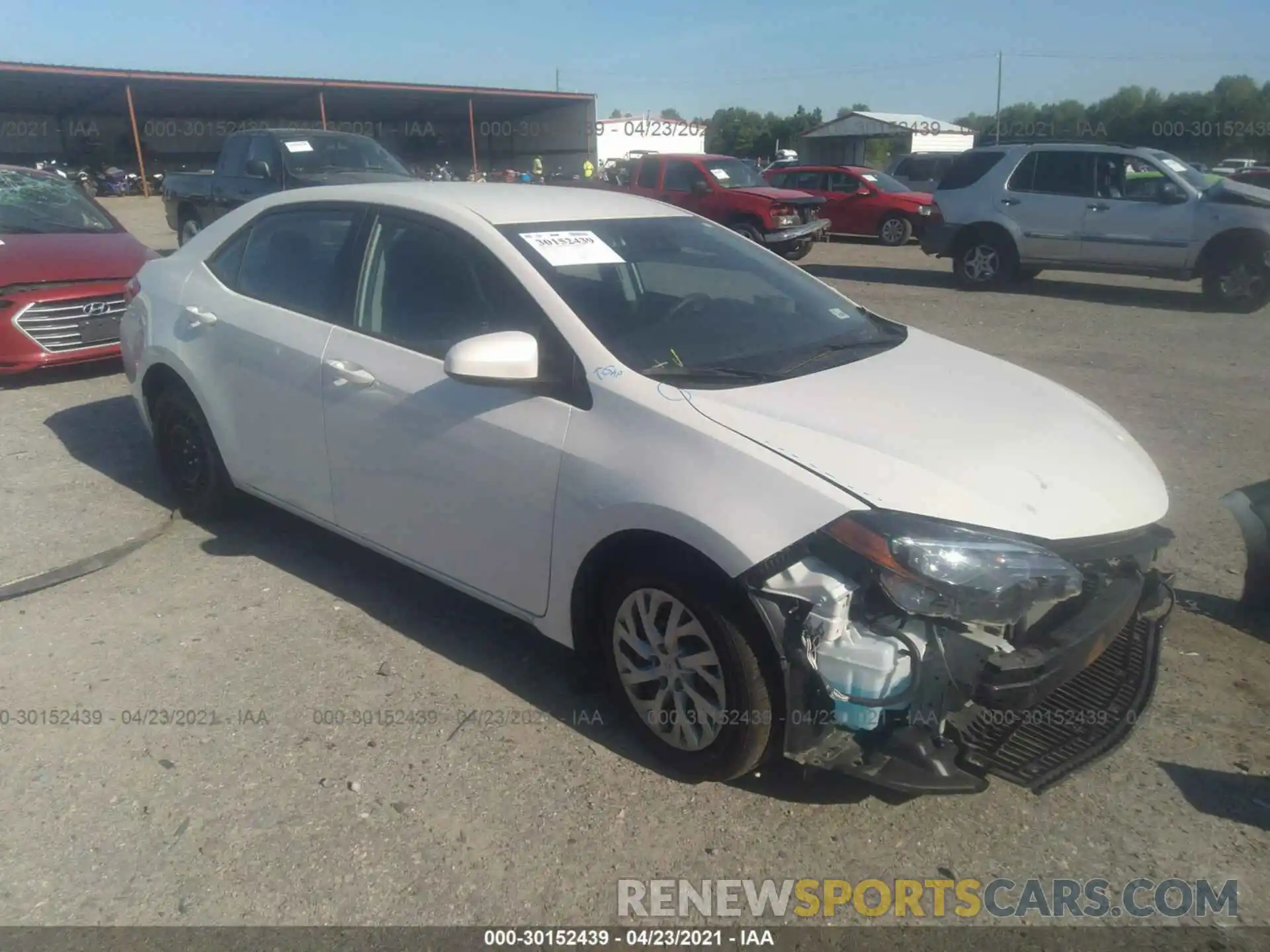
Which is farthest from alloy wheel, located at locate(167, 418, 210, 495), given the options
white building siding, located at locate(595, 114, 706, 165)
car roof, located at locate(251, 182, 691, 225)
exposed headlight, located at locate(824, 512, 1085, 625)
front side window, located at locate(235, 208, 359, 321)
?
white building siding, located at locate(595, 114, 706, 165)

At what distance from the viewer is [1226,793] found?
9.71ft

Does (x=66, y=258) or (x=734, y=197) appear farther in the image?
(x=734, y=197)

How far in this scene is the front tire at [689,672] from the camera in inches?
107

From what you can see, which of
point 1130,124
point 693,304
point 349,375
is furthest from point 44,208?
point 1130,124

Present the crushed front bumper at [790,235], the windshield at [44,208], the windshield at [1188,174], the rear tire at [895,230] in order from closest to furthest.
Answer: the windshield at [44,208]
the windshield at [1188,174]
the crushed front bumper at [790,235]
the rear tire at [895,230]

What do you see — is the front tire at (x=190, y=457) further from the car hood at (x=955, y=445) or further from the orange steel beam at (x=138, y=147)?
the orange steel beam at (x=138, y=147)

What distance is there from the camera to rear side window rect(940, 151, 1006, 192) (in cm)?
1303

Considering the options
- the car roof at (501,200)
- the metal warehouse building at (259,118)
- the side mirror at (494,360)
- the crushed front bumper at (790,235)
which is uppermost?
the metal warehouse building at (259,118)

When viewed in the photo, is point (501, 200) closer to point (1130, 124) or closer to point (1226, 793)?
point (1226, 793)

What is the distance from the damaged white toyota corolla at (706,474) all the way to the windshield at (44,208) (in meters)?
5.30

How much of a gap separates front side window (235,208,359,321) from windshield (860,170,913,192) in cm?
1617

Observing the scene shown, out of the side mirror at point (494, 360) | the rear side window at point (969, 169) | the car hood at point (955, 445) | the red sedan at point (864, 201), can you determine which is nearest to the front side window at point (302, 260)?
the side mirror at point (494, 360)

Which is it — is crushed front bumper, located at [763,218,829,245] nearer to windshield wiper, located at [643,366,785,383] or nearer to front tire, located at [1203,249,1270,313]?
front tire, located at [1203,249,1270,313]

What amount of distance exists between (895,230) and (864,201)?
0.81 meters
